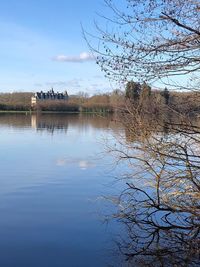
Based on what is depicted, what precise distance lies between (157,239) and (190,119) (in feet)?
8.82

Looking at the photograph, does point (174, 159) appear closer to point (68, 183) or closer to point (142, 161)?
point (142, 161)

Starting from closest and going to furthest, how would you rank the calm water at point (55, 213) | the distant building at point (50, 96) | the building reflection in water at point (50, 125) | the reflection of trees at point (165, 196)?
the calm water at point (55, 213) → the reflection of trees at point (165, 196) → the building reflection in water at point (50, 125) → the distant building at point (50, 96)

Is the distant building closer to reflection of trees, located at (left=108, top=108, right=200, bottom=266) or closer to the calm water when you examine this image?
the calm water

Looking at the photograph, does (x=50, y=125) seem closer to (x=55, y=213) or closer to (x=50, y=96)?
(x=55, y=213)

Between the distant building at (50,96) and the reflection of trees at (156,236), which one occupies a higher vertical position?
the distant building at (50,96)

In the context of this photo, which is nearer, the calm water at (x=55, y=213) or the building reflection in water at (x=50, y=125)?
the calm water at (x=55, y=213)

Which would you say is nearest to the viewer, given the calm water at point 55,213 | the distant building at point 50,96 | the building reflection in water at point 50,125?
the calm water at point 55,213

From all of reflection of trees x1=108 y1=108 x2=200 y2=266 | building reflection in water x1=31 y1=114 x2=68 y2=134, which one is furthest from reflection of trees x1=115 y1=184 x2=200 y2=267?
building reflection in water x1=31 y1=114 x2=68 y2=134

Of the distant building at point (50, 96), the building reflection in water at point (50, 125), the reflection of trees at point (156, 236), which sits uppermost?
the distant building at point (50, 96)

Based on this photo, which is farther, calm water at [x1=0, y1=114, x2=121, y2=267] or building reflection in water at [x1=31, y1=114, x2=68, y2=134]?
building reflection in water at [x1=31, y1=114, x2=68, y2=134]

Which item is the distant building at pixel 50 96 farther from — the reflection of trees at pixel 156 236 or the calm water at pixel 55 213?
the reflection of trees at pixel 156 236

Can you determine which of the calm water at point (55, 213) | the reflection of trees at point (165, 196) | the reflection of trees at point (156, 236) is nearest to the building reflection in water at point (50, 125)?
the calm water at point (55, 213)

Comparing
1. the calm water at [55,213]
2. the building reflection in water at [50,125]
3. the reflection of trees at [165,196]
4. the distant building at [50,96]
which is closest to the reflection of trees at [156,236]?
the reflection of trees at [165,196]

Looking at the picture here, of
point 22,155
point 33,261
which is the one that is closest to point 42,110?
point 22,155
